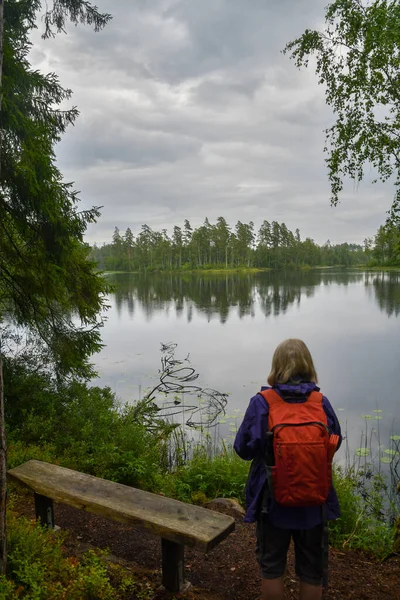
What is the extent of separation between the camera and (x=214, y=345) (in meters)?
18.2

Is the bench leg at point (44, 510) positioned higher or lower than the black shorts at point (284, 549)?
lower

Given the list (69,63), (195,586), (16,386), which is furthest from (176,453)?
(69,63)

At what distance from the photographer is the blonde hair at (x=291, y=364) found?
2420 mm

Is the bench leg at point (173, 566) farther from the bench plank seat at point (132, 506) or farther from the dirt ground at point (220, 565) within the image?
the bench plank seat at point (132, 506)

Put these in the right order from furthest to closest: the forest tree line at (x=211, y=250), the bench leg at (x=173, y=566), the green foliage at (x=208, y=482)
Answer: the forest tree line at (x=211, y=250) < the green foliage at (x=208, y=482) < the bench leg at (x=173, y=566)

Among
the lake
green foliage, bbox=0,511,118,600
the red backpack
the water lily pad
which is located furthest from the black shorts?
the water lily pad

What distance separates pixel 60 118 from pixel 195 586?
235 inches

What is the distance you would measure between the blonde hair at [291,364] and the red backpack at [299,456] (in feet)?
0.62

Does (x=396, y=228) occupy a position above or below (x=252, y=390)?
above

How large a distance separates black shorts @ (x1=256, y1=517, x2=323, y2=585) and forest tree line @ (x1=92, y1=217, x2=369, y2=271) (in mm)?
89435

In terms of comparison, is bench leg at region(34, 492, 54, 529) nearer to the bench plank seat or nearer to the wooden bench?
the wooden bench

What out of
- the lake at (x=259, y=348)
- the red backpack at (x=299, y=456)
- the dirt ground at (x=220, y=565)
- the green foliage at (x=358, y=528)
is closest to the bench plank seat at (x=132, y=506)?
the dirt ground at (x=220, y=565)

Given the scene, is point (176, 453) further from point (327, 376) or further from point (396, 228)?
point (327, 376)

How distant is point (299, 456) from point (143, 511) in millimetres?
1279
